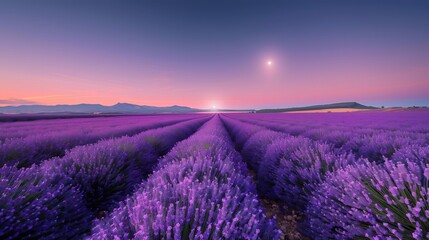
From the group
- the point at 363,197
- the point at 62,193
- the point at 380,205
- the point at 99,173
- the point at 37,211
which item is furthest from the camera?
the point at 99,173

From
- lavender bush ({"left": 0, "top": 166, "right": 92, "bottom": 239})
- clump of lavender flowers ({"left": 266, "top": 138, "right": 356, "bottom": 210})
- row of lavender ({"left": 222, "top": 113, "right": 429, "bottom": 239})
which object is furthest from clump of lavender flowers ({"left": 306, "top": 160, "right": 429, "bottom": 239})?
lavender bush ({"left": 0, "top": 166, "right": 92, "bottom": 239})

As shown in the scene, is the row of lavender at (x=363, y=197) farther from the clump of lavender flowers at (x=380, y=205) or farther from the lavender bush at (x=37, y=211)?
the lavender bush at (x=37, y=211)

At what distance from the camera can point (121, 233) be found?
1104 mm

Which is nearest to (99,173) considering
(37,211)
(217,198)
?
(37,211)

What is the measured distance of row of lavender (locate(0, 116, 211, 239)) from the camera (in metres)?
1.55

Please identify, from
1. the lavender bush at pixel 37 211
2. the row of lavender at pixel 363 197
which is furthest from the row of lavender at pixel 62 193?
the row of lavender at pixel 363 197

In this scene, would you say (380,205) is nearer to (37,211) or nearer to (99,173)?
(37,211)

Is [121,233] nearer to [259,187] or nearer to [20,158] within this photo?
[259,187]

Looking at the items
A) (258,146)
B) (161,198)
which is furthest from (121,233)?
(258,146)

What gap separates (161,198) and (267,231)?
775 millimetres

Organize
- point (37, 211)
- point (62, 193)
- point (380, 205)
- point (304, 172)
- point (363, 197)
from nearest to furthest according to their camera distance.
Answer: point (380, 205)
point (363, 197)
point (37, 211)
point (62, 193)
point (304, 172)

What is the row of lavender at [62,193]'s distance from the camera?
155cm

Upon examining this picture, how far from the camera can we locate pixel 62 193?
2.03 meters

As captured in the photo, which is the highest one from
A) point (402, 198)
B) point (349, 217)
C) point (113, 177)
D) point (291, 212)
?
point (402, 198)
